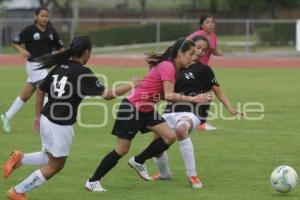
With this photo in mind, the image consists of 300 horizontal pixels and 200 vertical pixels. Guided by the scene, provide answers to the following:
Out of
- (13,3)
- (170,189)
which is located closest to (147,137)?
(170,189)

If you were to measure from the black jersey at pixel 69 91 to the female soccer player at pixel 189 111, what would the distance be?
4.83 ft

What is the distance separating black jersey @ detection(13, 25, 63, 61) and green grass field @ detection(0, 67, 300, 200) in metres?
1.39

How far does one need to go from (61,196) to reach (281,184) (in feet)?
7.71

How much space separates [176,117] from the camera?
9664mm

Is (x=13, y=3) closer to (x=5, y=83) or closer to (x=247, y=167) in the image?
(x=5, y=83)

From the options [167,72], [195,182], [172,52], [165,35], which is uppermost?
[172,52]

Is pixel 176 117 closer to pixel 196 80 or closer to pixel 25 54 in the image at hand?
pixel 196 80

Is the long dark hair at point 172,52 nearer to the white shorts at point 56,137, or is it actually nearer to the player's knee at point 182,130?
the player's knee at point 182,130

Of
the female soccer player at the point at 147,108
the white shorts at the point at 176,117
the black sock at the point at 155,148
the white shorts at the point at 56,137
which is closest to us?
the white shorts at the point at 56,137

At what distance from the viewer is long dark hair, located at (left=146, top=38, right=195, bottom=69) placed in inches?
352

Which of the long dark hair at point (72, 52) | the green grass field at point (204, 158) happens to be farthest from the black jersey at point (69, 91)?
the green grass field at point (204, 158)

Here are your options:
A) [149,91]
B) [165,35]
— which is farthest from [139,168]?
[165,35]

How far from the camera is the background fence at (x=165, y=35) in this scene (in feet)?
129

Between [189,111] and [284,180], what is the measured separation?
5.73 feet
